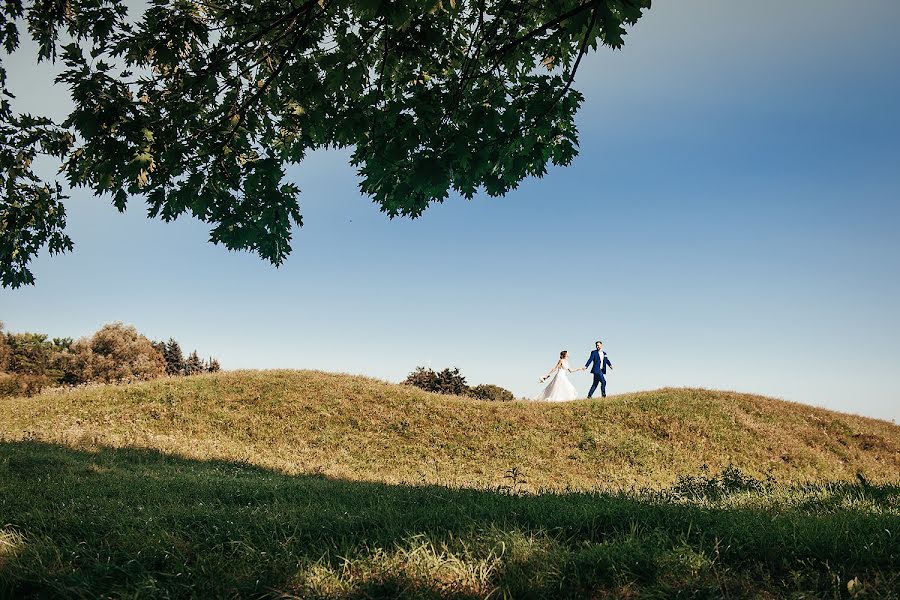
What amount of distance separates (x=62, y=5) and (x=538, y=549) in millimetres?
10773

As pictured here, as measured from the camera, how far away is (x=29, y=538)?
545cm

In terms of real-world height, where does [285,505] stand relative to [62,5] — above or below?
below

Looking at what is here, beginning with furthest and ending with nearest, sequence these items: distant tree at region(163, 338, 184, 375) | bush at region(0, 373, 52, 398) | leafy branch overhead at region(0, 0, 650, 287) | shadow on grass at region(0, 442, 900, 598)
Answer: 1. distant tree at region(163, 338, 184, 375)
2. bush at region(0, 373, 52, 398)
3. leafy branch overhead at region(0, 0, 650, 287)
4. shadow on grass at region(0, 442, 900, 598)

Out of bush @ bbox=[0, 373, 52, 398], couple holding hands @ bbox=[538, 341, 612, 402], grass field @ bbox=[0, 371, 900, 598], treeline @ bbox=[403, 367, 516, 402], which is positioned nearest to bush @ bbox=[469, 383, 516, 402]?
treeline @ bbox=[403, 367, 516, 402]

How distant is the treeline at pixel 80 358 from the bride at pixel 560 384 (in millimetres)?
26652

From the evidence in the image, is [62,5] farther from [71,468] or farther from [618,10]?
[618,10]

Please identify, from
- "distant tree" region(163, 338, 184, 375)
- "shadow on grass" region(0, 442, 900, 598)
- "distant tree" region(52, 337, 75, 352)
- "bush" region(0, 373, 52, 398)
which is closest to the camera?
"shadow on grass" region(0, 442, 900, 598)

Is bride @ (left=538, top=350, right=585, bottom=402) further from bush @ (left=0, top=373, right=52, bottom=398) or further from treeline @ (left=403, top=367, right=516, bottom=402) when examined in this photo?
bush @ (left=0, top=373, right=52, bottom=398)

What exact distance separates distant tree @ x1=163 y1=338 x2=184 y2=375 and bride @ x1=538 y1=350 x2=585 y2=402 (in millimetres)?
30889

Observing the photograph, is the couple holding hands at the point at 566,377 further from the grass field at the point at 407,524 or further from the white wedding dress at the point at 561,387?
the grass field at the point at 407,524

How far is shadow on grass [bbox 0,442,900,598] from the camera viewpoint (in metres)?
4.06

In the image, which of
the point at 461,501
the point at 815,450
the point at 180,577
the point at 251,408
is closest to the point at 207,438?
the point at 251,408

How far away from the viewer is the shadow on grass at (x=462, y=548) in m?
4.06

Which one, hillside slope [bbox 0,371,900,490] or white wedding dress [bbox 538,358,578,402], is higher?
white wedding dress [bbox 538,358,578,402]
